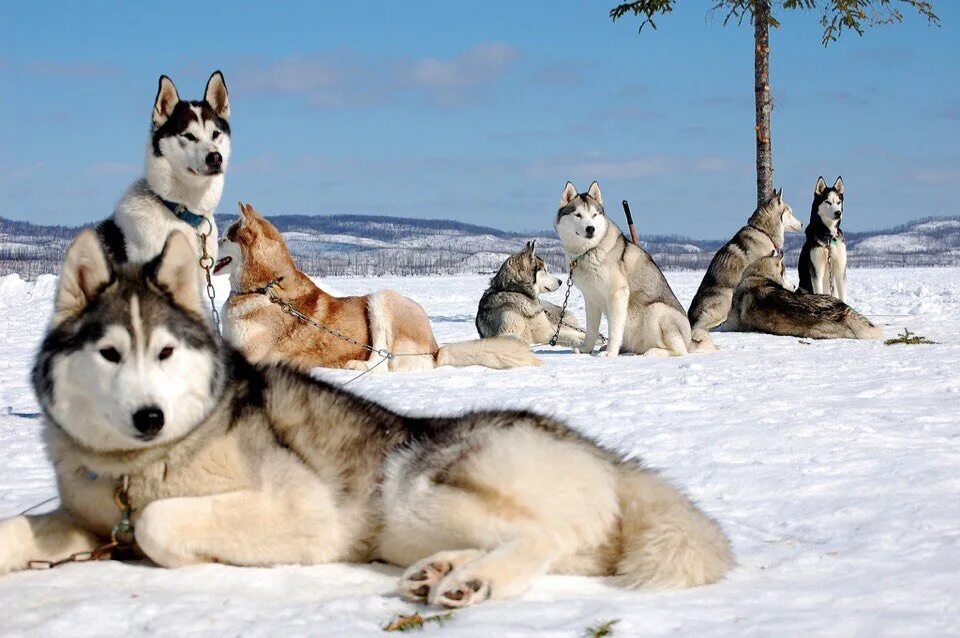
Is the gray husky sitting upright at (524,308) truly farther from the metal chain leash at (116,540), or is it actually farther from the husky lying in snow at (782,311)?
the metal chain leash at (116,540)

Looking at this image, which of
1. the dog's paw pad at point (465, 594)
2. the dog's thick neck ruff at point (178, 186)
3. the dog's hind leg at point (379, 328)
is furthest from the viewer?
the dog's hind leg at point (379, 328)

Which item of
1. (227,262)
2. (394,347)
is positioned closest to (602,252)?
(394,347)

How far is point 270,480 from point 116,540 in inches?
21.3

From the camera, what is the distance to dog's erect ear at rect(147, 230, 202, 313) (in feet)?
10.3

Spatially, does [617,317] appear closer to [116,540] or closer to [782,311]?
[782,311]

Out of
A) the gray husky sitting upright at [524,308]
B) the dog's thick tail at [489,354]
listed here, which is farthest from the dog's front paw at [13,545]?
the gray husky sitting upright at [524,308]

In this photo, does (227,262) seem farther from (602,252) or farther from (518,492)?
(518,492)

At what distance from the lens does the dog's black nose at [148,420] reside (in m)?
2.79

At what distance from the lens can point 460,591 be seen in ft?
8.60

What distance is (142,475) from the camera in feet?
10.00

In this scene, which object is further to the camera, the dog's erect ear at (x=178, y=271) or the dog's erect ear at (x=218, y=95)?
the dog's erect ear at (x=218, y=95)

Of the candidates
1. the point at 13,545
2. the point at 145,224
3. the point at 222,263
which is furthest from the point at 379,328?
the point at 13,545

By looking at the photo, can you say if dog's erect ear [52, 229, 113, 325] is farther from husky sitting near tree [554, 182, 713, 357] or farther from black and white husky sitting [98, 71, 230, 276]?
husky sitting near tree [554, 182, 713, 357]

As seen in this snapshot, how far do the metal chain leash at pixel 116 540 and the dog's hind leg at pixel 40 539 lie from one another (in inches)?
0.8
